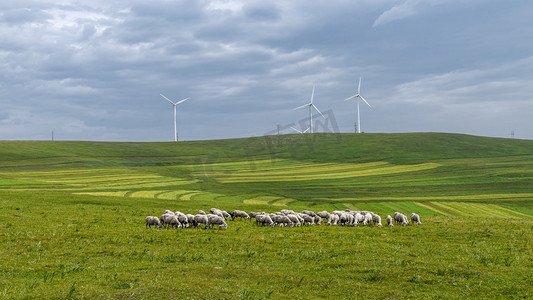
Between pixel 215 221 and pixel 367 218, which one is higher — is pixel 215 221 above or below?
above

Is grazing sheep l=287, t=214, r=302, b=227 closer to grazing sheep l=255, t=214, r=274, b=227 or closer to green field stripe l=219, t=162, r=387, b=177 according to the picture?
grazing sheep l=255, t=214, r=274, b=227

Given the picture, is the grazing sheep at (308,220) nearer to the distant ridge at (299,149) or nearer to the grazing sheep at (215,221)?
the grazing sheep at (215,221)

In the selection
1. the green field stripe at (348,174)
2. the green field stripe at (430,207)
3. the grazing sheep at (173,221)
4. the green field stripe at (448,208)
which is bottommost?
the green field stripe at (448,208)

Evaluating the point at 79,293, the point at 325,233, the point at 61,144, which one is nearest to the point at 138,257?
the point at 79,293

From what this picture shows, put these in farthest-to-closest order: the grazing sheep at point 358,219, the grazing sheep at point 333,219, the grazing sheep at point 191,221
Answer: the grazing sheep at point 333,219, the grazing sheep at point 358,219, the grazing sheep at point 191,221

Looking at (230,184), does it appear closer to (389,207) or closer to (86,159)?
(389,207)

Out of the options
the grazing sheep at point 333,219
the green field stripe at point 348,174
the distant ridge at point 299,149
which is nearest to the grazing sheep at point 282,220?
the grazing sheep at point 333,219

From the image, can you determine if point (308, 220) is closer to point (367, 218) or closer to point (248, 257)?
point (367, 218)

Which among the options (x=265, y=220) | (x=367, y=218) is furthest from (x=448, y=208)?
(x=265, y=220)

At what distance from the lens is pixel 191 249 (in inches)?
754

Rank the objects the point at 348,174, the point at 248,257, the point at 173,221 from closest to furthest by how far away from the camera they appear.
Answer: the point at 248,257 < the point at 173,221 < the point at 348,174

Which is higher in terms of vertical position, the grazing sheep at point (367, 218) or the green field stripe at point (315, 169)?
the grazing sheep at point (367, 218)

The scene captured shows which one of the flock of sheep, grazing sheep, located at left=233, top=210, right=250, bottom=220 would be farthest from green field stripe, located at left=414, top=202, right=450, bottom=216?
grazing sheep, located at left=233, top=210, right=250, bottom=220

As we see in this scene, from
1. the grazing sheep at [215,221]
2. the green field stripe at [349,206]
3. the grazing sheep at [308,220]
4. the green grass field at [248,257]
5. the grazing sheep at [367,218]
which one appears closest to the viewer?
the green grass field at [248,257]
